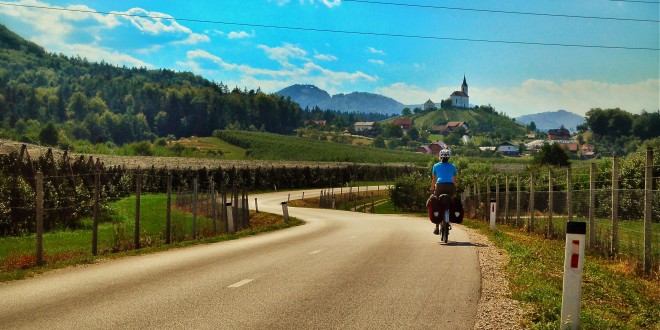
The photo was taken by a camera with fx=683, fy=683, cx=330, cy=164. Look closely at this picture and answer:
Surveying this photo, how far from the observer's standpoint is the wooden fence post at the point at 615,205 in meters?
14.6

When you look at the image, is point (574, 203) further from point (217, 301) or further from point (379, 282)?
point (217, 301)

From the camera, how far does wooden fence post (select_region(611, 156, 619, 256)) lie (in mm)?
14570

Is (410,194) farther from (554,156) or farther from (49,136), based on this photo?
(49,136)

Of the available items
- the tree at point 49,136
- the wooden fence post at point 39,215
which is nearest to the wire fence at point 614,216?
the wooden fence post at point 39,215

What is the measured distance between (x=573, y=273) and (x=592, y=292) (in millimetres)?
3990

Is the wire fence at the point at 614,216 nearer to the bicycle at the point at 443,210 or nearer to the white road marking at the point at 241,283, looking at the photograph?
the bicycle at the point at 443,210

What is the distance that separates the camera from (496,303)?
362 inches

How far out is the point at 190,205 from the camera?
30703 millimetres

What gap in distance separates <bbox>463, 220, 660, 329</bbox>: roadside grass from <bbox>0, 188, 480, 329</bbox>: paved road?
779mm

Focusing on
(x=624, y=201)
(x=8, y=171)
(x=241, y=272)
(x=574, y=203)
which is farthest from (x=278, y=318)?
(x=8, y=171)

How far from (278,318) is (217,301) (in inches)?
56.0

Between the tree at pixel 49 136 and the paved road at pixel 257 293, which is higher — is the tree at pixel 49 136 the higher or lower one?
the higher one

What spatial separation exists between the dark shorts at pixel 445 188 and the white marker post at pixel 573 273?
36.3 ft

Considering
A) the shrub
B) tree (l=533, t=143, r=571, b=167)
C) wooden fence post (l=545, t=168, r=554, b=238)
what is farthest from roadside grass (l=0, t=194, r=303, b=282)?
tree (l=533, t=143, r=571, b=167)
